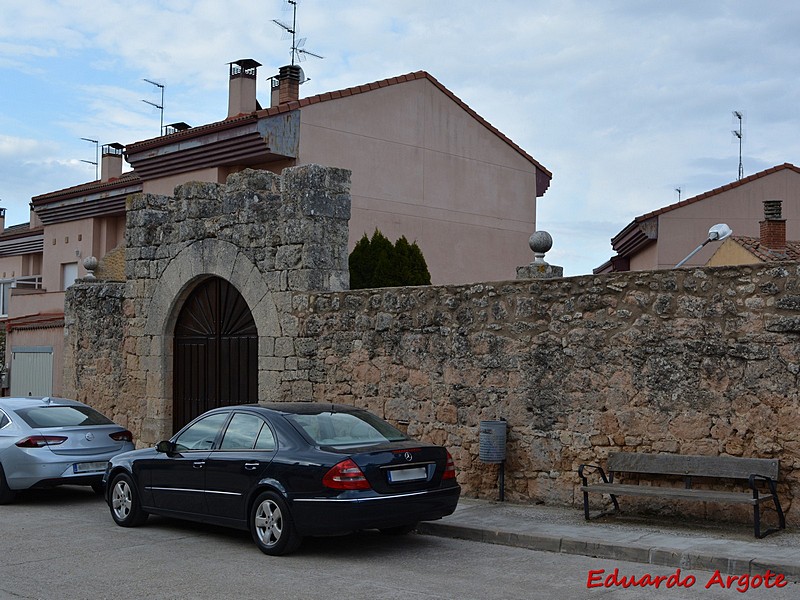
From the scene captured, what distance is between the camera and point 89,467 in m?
11.9

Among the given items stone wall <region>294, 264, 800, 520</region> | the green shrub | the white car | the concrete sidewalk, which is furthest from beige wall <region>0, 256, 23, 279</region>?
the concrete sidewalk

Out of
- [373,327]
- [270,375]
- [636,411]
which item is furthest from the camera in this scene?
[270,375]

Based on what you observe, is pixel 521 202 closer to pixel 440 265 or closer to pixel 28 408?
pixel 440 265

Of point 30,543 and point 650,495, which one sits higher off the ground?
point 650,495

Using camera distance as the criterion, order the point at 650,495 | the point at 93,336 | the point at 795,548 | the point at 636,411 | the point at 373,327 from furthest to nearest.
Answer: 1. the point at 93,336
2. the point at 373,327
3. the point at 636,411
4. the point at 650,495
5. the point at 795,548

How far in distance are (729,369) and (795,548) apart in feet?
6.22

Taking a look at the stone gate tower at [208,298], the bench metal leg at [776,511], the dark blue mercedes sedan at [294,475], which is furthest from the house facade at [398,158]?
the bench metal leg at [776,511]

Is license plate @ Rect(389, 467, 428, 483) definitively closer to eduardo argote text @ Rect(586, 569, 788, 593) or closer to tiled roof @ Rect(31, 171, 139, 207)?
eduardo argote text @ Rect(586, 569, 788, 593)

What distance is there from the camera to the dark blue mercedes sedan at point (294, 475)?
8.10 m

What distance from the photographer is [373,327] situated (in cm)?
1221

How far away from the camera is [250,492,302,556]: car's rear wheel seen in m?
8.27

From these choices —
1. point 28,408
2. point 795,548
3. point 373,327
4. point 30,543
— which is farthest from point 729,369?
point 28,408

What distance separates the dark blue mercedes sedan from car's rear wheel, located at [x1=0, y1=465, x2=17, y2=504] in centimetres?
282

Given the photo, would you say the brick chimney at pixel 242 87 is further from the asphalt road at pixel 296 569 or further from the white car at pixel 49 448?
the asphalt road at pixel 296 569
